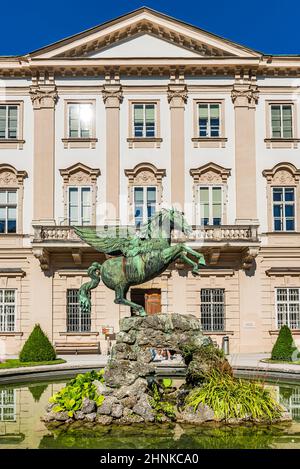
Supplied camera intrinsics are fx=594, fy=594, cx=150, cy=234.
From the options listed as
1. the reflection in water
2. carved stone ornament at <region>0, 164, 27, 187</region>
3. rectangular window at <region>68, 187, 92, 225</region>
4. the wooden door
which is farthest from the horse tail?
carved stone ornament at <region>0, 164, 27, 187</region>

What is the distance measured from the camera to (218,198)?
2895 cm

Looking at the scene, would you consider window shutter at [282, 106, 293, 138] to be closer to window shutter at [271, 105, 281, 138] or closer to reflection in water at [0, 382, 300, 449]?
window shutter at [271, 105, 281, 138]

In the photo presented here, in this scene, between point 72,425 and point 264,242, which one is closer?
point 72,425

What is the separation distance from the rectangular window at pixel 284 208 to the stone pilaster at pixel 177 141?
459cm

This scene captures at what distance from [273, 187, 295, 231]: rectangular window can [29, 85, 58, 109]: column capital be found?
38.4 ft

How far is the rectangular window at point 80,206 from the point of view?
93.9 ft

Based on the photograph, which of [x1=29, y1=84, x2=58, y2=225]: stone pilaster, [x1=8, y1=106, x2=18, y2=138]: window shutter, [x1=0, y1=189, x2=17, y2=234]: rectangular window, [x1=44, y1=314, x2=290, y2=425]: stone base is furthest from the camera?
[x1=8, y1=106, x2=18, y2=138]: window shutter

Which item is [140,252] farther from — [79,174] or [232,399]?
[79,174]

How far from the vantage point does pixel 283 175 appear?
95.6 feet

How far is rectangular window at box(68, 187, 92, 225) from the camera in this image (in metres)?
28.6

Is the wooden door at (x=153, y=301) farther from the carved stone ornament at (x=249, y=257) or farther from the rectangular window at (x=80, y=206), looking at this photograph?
the rectangular window at (x=80, y=206)
